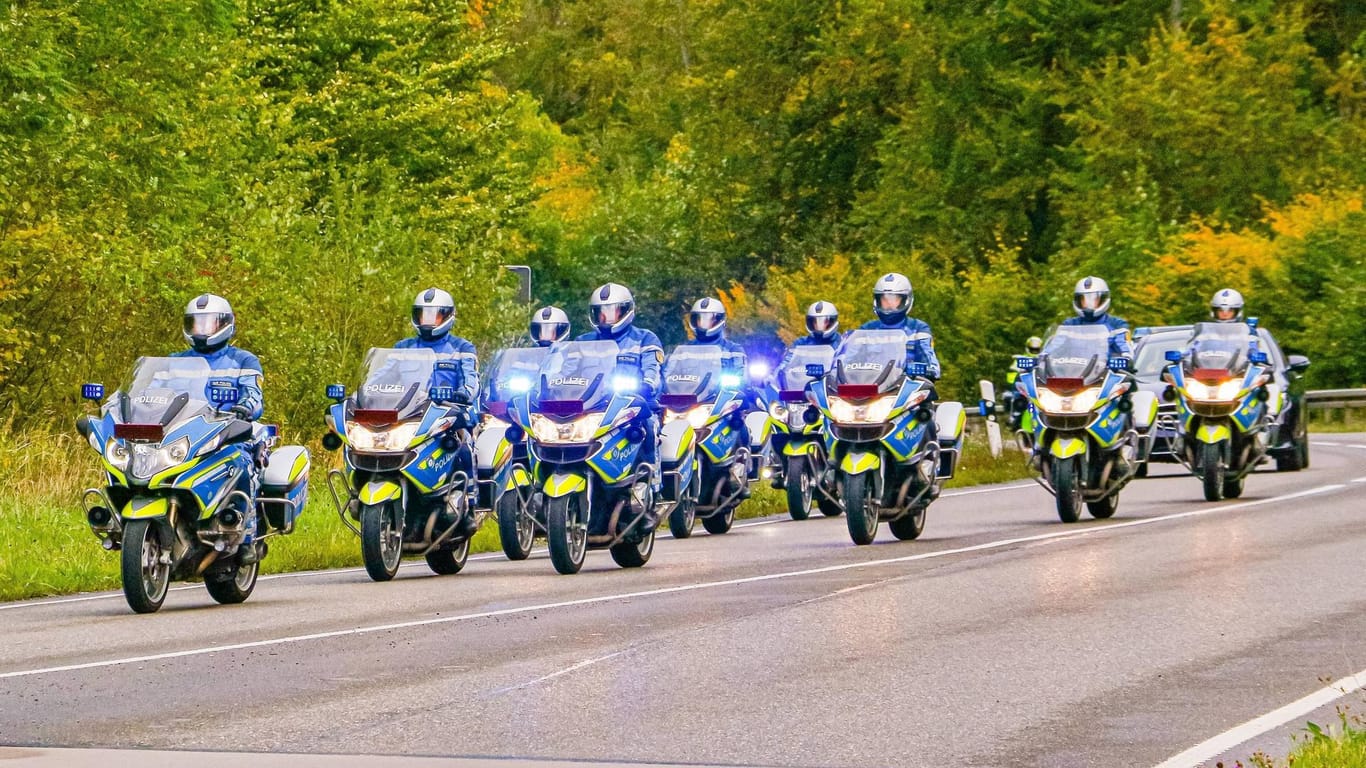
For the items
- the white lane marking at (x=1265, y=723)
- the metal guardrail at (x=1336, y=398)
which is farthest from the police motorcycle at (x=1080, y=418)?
the metal guardrail at (x=1336, y=398)

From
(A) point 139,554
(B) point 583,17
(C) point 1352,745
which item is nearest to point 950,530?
(A) point 139,554

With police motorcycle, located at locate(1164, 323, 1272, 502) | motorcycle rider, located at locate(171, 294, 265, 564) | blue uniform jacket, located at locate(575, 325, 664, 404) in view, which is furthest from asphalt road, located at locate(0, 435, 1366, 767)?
police motorcycle, located at locate(1164, 323, 1272, 502)

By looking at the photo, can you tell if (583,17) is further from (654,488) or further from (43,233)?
(654,488)

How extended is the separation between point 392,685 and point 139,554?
4027 millimetres

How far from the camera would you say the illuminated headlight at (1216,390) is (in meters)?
24.4

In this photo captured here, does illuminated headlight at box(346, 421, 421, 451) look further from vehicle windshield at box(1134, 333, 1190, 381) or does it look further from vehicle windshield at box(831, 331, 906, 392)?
vehicle windshield at box(1134, 333, 1190, 381)

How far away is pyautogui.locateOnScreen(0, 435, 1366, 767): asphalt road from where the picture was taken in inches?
374

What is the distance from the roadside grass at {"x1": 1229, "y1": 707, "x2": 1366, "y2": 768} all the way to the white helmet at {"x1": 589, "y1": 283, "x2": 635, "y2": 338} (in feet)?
32.2

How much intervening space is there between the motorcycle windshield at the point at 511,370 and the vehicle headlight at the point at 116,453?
526cm

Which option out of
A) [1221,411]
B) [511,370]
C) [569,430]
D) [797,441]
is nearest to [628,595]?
[569,430]

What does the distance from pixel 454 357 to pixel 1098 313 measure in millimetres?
7213

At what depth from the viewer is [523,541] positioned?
62.5ft

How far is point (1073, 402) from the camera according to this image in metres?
21.3

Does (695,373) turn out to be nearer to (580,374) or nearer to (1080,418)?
(1080,418)
